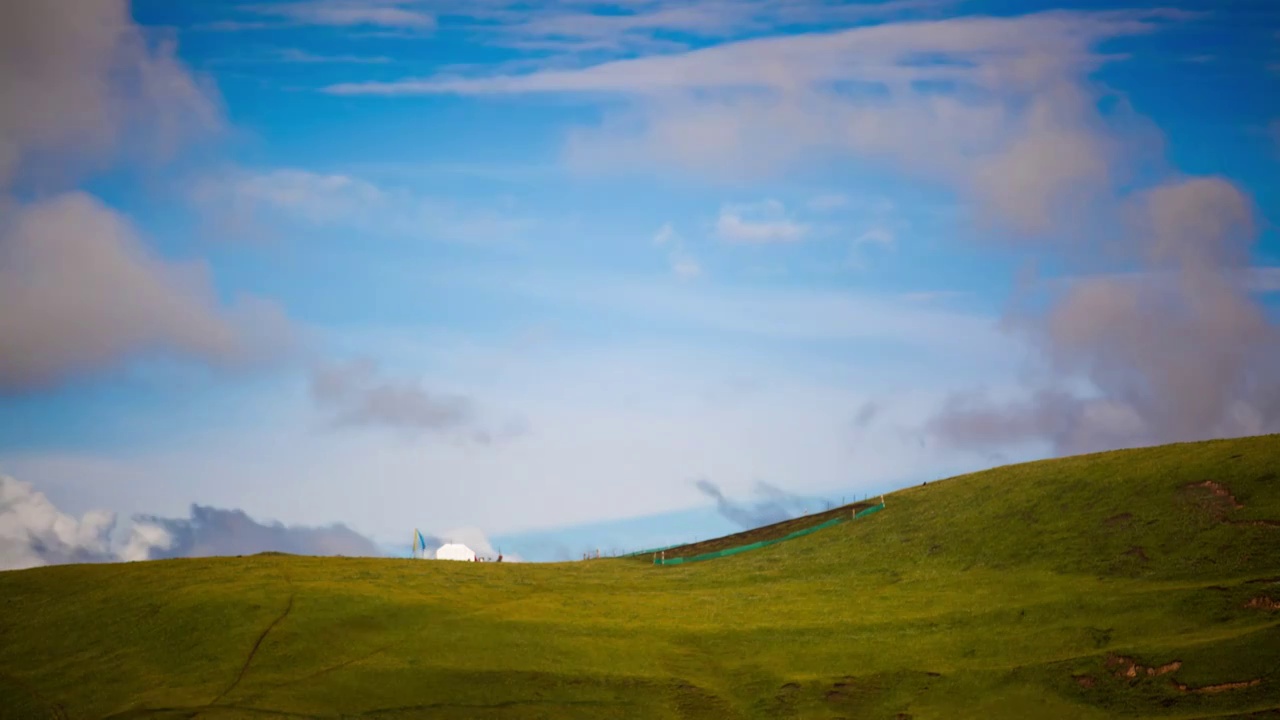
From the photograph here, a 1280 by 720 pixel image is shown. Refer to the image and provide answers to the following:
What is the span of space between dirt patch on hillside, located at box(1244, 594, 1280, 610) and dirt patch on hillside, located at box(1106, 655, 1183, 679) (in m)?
9.14

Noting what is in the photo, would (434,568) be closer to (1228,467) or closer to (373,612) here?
(373,612)

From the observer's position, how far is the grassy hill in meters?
65.2

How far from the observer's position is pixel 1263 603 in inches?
2768

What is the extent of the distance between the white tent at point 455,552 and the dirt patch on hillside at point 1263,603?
68.2 metres

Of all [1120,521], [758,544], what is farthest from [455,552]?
[1120,521]

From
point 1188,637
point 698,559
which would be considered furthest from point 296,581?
point 1188,637

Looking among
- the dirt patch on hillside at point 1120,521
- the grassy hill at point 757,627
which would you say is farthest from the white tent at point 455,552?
the dirt patch on hillside at point 1120,521

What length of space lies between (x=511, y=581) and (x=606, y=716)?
95.9 feet

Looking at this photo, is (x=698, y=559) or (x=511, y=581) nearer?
(x=511, y=581)

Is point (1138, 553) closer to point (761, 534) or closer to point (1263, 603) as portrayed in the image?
point (1263, 603)

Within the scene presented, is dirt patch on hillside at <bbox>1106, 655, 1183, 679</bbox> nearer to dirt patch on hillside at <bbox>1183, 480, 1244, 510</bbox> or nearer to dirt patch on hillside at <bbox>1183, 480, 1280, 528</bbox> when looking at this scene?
dirt patch on hillside at <bbox>1183, 480, 1280, 528</bbox>

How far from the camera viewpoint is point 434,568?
96562 mm

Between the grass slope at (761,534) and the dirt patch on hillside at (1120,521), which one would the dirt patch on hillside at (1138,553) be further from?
the grass slope at (761,534)

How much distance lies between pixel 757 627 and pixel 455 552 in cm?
4420
